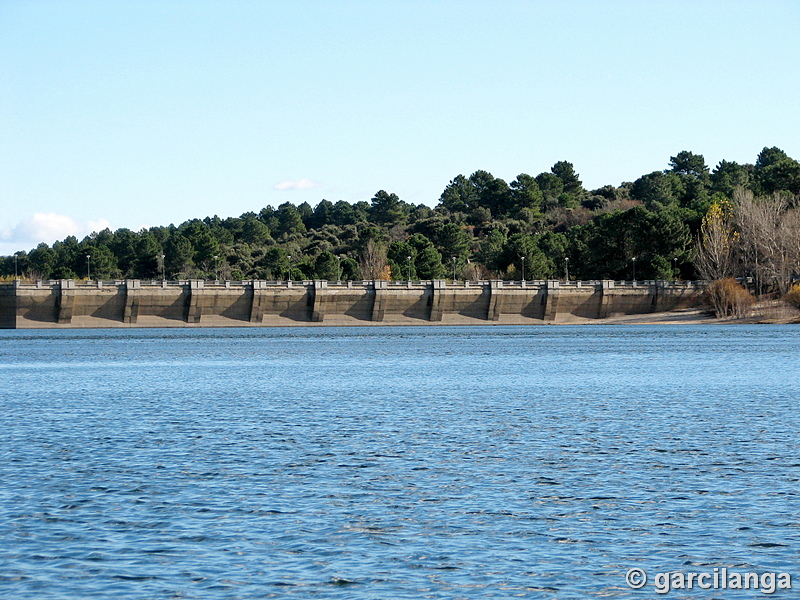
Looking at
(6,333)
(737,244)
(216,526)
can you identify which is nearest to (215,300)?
(6,333)

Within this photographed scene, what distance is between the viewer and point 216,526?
20594mm

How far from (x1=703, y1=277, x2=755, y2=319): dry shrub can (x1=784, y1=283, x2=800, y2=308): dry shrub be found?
555 cm

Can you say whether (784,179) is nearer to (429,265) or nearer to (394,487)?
(429,265)

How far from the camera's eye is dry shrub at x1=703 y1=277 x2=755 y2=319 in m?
136

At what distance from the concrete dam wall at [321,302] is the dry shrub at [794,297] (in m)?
14.0

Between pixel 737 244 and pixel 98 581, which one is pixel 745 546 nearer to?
pixel 98 581

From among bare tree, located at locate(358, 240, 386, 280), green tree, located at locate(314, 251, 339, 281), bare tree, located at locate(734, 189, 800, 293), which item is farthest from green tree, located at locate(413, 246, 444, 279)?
bare tree, located at locate(734, 189, 800, 293)

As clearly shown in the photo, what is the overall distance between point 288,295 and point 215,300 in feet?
31.2

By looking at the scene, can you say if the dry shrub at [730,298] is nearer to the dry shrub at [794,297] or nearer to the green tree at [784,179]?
the dry shrub at [794,297]

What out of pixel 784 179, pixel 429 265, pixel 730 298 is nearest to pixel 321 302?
pixel 429 265

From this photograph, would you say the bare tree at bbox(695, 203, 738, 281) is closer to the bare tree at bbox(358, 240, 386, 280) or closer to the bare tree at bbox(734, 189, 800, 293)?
the bare tree at bbox(734, 189, 800, 293)

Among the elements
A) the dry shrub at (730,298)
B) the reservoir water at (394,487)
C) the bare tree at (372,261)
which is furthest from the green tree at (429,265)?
the reservoir water at (394,487)

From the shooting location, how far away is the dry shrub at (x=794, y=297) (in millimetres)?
130525

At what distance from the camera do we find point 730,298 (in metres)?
137
